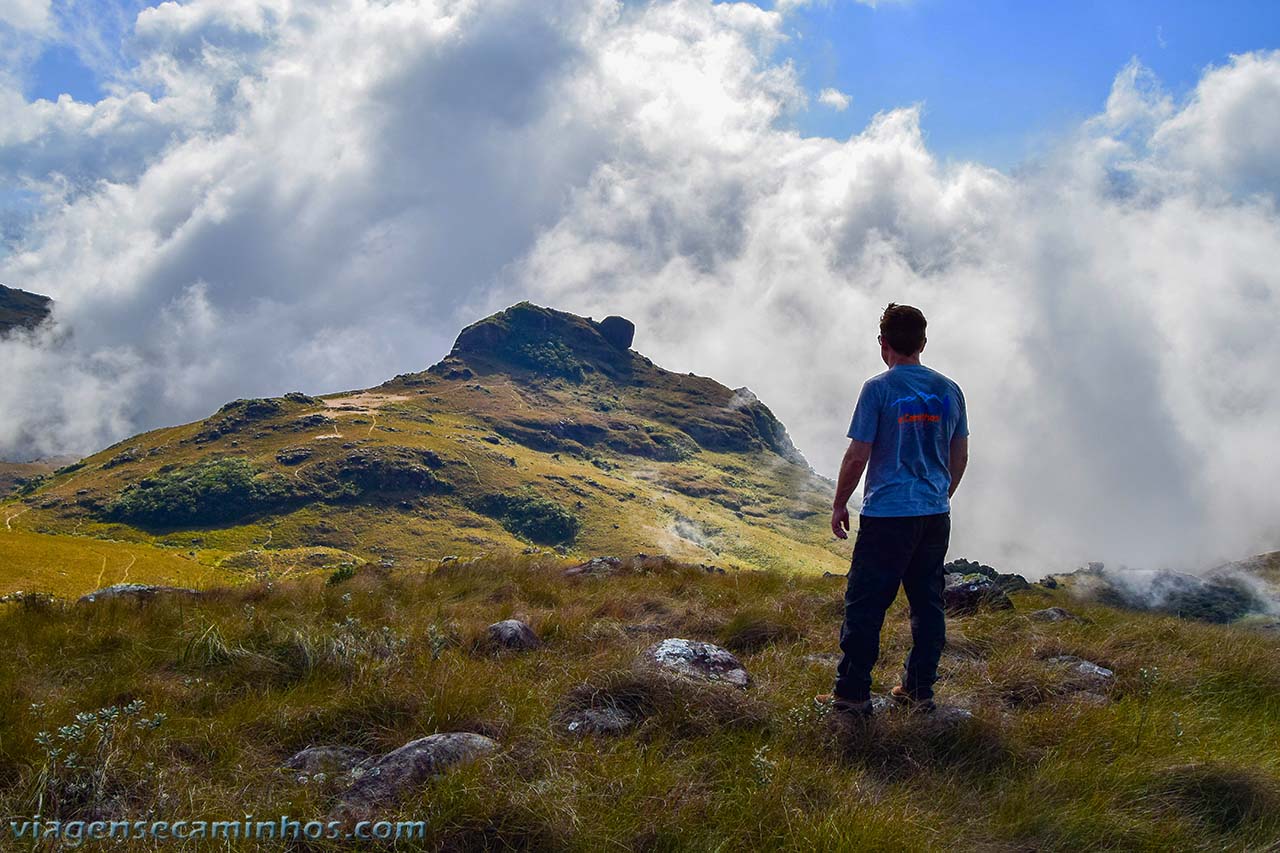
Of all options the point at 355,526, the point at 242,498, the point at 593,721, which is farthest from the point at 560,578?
the point at 242,498

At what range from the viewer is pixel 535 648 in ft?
21.3

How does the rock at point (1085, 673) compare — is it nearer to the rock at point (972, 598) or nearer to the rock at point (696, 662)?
the rock at point (972, 598)

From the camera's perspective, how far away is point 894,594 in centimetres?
471

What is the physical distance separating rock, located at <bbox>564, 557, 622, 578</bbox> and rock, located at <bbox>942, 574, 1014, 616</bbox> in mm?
5949

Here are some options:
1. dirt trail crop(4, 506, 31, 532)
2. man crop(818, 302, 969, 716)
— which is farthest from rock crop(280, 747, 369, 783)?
dirt trail crop(4, 506, 31, 532)

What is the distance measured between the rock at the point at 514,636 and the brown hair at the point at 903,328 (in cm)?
455

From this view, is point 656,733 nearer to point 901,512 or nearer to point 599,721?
point 599,721

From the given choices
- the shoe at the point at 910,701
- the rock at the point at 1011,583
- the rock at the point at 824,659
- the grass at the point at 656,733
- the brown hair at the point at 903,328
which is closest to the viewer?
the grass at the point at 656,733

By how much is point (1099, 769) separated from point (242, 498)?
221556 mm

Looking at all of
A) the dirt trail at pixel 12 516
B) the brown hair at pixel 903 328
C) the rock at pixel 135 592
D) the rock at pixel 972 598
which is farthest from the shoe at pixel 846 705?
the dirt trail at pixel 12 516

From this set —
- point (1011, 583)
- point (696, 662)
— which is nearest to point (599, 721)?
point (696, 662)

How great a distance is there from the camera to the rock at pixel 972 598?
8703mm

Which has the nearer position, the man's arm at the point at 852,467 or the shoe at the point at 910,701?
the shoe at the point at 910,701

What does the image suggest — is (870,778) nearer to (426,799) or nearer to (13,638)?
(426,799)
